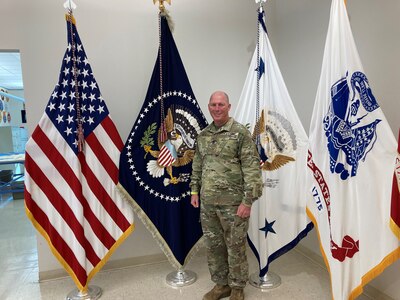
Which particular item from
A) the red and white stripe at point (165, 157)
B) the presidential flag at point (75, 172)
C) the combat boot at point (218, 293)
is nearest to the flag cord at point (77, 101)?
the presidential flag at point (75, 172)

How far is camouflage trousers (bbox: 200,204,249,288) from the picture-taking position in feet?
7.26

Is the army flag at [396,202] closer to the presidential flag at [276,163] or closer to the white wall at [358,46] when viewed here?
the white wall at [358,46]

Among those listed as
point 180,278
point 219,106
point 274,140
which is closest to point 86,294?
point 180,278

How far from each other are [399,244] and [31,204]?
2467 mm

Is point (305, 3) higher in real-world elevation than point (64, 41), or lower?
higher

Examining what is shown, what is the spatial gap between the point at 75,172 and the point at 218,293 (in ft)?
4.69

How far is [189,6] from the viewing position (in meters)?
2.97

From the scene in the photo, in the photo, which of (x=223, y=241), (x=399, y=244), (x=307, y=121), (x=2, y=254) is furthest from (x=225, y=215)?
(x=2, y=254)

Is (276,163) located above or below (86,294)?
above

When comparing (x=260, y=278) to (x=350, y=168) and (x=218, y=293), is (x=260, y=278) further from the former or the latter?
(x=350, y=168)

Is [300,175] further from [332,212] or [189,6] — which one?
[189,6]

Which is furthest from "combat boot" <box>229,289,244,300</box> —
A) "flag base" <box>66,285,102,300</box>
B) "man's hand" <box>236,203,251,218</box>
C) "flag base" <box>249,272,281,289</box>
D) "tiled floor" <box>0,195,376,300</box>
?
"flag base" <box>66,285,102,300</box>

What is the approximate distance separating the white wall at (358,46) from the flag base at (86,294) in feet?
6.58

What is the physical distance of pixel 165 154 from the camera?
2.56 metres
